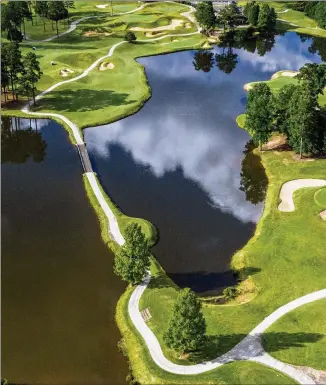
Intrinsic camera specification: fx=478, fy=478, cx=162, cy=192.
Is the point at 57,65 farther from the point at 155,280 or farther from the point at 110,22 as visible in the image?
the point at 155,280

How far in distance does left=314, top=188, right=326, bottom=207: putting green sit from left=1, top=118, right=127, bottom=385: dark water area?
37319 mm

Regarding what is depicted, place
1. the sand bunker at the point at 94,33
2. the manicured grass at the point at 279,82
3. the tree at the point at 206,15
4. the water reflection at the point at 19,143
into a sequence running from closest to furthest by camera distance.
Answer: the water reflection at the point at 19,143 < the manicured grass at the point at 279,82 < the sand bunker at the point at 94,33 < the tree at the point at 206,15

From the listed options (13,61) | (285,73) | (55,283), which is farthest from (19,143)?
(285,73)

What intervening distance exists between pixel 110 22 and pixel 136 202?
121843 millimetres

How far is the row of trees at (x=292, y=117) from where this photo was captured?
93438 millimetres

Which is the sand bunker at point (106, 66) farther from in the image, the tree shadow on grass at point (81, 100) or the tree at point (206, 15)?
the tree at point (206, 15)

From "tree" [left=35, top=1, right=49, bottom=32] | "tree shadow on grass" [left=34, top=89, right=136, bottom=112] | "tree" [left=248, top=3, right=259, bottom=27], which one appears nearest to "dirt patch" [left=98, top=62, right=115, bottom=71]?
"tree shadow on grass" [left=34, top=89, right=136, bottom=112]

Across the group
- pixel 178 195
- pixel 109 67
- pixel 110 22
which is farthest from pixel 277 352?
pixel 110 22

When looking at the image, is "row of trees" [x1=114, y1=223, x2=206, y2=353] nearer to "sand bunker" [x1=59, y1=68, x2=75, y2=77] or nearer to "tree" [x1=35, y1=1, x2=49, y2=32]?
"sand bunker" [x1=59, y1=68, x2=75, y2=77]

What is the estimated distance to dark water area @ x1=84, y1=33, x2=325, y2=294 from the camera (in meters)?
74.4

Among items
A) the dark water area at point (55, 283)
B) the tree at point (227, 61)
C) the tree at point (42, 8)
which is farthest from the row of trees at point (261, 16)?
the dark water area at point (55, 283)

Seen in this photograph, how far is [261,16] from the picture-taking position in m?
181

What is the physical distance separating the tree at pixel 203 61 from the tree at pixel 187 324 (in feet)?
366

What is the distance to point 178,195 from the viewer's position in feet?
288
